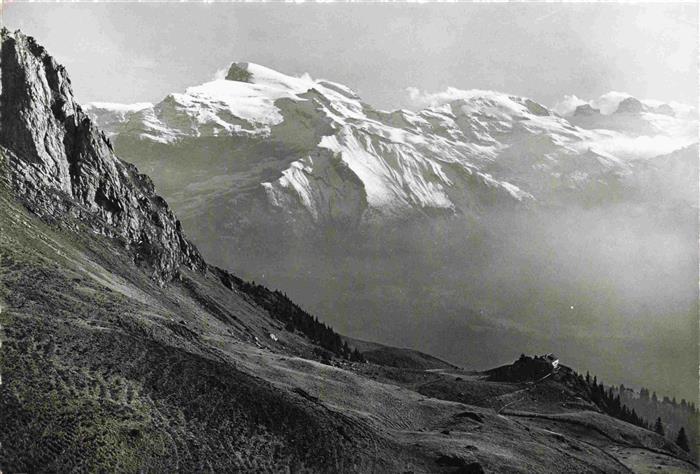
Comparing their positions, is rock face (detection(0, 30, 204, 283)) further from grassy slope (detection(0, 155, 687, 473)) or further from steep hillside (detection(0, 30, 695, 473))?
grassy slope (detection(0, 155, 687, 473))

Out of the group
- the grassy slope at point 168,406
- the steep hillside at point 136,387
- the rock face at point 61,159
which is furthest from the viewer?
the rock face at point 61,159

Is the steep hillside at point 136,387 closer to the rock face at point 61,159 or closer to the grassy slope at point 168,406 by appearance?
the grassy slope at point 168,406

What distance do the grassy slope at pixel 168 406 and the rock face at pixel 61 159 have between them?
20.5m

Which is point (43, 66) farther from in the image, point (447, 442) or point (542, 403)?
point (542, 403)

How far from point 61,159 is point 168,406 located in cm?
9767

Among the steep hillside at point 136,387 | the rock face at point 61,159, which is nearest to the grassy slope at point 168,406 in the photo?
the steep hillside at point 136,387

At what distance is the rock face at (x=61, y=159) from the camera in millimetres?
118500

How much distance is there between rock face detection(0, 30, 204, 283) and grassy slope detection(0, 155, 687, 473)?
2047cm

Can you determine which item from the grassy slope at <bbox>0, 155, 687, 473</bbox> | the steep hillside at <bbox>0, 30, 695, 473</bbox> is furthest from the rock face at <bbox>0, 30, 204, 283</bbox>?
the grassy slope at <bbox>0, 155, 687, 473</bbox>

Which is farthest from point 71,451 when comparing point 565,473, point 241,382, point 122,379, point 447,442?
point 565,473

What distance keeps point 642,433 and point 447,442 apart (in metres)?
102

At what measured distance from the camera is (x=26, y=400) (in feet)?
153

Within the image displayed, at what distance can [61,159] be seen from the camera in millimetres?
133000

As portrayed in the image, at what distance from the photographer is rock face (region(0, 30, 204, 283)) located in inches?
4665
